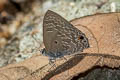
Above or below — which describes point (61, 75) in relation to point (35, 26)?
below

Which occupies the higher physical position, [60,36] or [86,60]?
[60,36]

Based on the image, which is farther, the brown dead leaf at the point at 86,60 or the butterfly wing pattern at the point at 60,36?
the butterfly wing pattern at the point at 60,36

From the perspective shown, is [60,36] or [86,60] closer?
[86,60]

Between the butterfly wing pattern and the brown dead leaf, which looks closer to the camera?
the brown dead leaf

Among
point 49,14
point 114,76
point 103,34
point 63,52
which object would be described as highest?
point 49,14

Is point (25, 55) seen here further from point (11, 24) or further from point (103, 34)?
point (11, 24)

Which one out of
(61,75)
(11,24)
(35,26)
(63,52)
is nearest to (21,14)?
(11,24)

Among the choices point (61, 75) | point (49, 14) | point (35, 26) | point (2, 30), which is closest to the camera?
point (61, 75)

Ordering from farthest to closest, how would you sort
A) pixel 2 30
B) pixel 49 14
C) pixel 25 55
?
pixel 2 30 < pixel 25 55 < pixel 49 14
